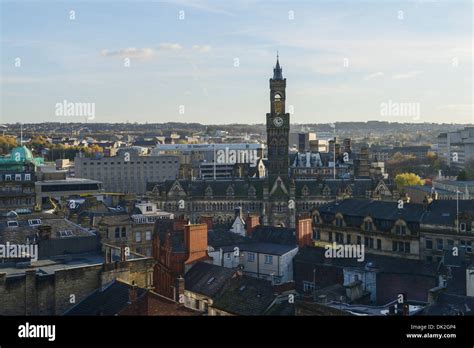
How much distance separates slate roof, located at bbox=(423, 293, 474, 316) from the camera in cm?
2048

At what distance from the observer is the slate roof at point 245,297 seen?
2470 centimetres

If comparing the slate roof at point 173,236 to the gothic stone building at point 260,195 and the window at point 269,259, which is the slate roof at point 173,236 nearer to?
the window at point 269,259

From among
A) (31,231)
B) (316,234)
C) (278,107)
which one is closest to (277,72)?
(278,107)

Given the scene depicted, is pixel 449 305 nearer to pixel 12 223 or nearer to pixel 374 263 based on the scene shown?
pixel 374 263

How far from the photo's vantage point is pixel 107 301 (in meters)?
21.3

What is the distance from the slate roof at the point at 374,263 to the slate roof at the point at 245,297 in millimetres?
6827

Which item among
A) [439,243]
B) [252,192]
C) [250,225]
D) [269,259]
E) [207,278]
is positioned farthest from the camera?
[252,192]

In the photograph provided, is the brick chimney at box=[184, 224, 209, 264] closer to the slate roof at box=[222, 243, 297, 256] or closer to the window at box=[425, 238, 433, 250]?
the slate roof at box=[222, 243, 297, 256]

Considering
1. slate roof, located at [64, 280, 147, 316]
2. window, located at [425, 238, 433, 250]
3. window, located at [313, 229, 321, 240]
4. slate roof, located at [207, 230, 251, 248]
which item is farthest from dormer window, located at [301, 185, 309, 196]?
slate roof, located at [64, 280, 147, 316]

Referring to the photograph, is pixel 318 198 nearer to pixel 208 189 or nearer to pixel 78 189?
pixel 208 189

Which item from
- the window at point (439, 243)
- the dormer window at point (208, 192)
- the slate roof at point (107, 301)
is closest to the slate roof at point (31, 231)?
the slate roof at point (107, 301)

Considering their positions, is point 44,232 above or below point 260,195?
above

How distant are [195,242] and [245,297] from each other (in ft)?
22.3
